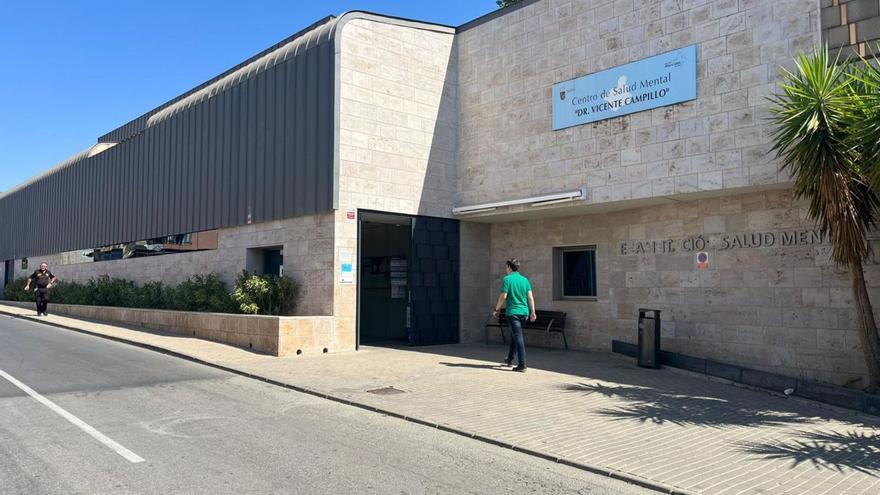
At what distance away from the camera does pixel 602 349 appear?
13164 mm

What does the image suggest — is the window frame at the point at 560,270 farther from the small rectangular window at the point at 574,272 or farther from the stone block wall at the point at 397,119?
the stone block wall at the point at 397,119

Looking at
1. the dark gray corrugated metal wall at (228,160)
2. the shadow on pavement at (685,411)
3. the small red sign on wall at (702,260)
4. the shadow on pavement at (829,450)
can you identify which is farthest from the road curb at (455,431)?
the small red sign on wall at (702,260)

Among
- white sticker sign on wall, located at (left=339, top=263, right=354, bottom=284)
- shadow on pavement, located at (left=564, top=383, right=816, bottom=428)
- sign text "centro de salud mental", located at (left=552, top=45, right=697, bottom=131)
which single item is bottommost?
shadow on pavement, located at (left=564, top=383, right=816, bottom=428)

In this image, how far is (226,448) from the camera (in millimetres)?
5859

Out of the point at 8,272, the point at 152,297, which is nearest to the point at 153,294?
the point at 152,297

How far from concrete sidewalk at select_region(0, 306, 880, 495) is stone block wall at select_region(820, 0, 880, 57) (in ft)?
17.6

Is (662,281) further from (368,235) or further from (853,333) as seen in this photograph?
(368,235)

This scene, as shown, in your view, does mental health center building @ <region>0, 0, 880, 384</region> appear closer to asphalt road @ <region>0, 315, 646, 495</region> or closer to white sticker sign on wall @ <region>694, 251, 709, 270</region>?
white sticker sign on wall @ <region>694, 251, 709, 270</region>

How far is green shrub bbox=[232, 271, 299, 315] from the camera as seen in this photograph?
13859mm

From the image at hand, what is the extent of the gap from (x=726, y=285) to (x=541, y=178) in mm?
4133

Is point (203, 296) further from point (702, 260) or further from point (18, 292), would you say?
point (18, 292)

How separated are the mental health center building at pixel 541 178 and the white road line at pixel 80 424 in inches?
216

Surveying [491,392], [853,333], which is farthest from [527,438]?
A: [853,333]

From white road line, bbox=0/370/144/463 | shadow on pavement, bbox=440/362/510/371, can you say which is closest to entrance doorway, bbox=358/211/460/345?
shadow on pavement, bbox=440/362/510/371
